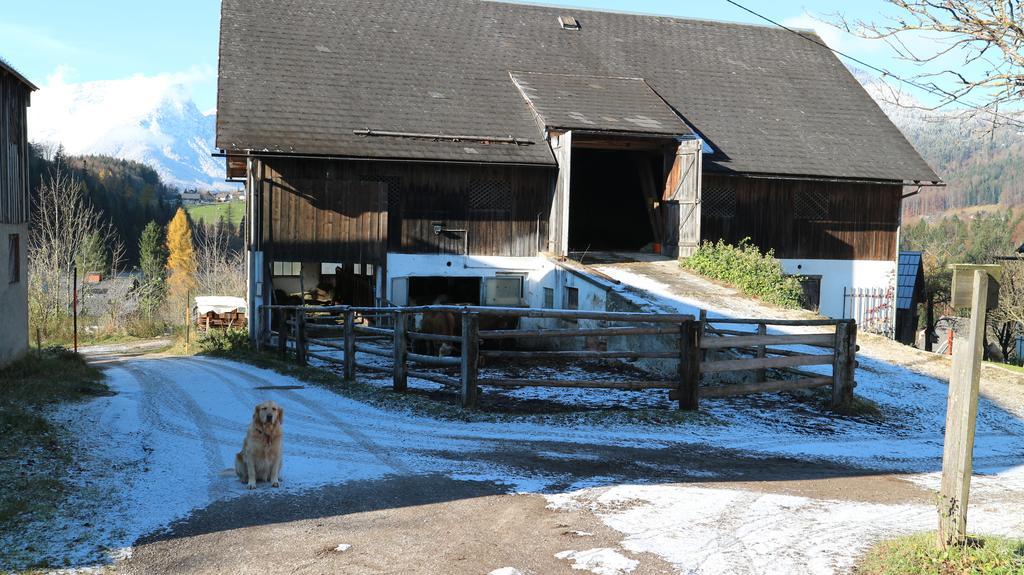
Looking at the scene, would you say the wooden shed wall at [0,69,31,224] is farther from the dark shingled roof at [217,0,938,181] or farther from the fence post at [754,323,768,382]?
the fence post at [754,323,768,382]

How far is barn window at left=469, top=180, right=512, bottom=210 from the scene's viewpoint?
25.5m

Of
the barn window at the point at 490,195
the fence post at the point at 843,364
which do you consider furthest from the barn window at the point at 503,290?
the fence post at the point at 843,364

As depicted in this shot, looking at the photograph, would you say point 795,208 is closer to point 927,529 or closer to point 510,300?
point 510,300

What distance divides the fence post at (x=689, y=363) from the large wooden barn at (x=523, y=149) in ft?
27.4

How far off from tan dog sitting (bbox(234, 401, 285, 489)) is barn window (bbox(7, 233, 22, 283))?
13255mm

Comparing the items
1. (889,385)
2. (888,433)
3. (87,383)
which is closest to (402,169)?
(87,383)

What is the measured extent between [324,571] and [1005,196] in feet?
627

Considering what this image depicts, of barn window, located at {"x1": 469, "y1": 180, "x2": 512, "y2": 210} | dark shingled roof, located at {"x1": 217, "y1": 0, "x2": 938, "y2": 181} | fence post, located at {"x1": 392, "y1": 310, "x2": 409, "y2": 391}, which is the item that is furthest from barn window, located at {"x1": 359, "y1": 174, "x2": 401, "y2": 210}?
fence post, located at {"x1": 392, "y1": 310, "x2": 409, "y2": 391}

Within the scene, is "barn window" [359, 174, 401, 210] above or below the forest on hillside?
below

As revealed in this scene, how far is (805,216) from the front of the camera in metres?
28.0

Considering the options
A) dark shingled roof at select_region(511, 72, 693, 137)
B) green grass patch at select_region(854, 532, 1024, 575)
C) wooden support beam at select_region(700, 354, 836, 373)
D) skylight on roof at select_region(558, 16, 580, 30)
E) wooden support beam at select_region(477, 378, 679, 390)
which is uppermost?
skylight on roof at select_region(558, 16, 580, 30)

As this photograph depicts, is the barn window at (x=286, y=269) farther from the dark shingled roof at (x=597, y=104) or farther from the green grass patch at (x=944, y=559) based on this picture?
the green grass patch at (x=944, y=559)

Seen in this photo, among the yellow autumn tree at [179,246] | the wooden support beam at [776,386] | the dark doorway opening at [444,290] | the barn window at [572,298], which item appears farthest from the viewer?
the yellow autumn tree at [179,246]

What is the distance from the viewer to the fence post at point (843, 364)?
42.8 ft
